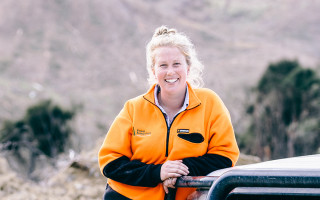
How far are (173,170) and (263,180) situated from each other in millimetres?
739

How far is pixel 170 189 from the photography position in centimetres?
215

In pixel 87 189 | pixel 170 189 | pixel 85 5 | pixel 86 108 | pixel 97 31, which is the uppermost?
pixel 85 5

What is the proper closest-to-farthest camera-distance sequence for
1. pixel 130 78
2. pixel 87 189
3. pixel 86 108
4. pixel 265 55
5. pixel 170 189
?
pixel 170 189
pixel 87 189
pixel 86 108
pixel 130 78
pixel 265 55

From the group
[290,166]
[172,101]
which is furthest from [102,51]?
[290,166]

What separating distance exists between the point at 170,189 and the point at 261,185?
2.69 feet

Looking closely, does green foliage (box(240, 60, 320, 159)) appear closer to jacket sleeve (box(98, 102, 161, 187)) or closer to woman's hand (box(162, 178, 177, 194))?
jacket sleeve (box(98, 102, 161, 187))

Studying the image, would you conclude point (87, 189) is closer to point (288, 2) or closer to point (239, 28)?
point (239, 28)

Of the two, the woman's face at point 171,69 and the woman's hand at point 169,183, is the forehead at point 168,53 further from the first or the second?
the woman's hand at point 169,183

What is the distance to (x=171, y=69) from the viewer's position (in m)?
2.41

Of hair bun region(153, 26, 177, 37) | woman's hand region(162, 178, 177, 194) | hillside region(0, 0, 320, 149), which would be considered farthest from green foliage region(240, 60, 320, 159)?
woman's hand region(162, 178, 177, 194)

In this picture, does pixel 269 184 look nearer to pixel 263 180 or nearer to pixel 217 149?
pixel 263 180

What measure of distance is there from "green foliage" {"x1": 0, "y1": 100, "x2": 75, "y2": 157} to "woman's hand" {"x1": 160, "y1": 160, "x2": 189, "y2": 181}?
14.3 m

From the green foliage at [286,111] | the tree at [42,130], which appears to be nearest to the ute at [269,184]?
the green foliage at [286,111]

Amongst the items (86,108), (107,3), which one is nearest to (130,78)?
(86,108)
